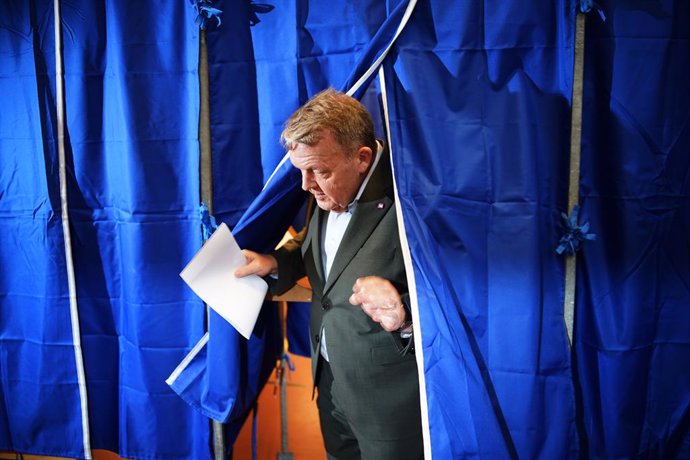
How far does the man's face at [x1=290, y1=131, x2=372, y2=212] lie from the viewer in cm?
165

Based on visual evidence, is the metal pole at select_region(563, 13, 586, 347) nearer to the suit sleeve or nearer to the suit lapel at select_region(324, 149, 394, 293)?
the suit lapel at select_region(324, 149, 394, 293)

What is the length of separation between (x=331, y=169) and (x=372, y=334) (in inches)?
21.1

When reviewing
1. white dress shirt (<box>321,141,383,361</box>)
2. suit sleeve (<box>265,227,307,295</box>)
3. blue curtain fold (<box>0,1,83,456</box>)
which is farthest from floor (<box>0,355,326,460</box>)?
white dress shirt (<box>321,141,383,361</box>)

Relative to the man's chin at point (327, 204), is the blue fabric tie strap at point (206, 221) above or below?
below

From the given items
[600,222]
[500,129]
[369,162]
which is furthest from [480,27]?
[600,222]

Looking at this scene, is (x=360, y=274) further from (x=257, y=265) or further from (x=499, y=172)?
(x=499, y=172)

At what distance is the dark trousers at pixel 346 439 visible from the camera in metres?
1.75

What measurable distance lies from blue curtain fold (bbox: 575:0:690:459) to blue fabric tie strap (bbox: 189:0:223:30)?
1.33 m

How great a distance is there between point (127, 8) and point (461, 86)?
134cm

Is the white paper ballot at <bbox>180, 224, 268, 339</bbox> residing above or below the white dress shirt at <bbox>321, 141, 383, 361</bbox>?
below

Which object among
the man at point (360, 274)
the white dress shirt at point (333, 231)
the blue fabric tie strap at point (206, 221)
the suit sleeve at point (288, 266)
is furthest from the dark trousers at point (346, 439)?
the blue fabric tie strap at point (206, 221)

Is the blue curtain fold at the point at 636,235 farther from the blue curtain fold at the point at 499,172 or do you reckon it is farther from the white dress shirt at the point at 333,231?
the white dress shirt at the point at 333,231

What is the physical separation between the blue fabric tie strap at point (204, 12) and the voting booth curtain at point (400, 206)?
3 cm

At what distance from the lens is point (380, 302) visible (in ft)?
5.19
